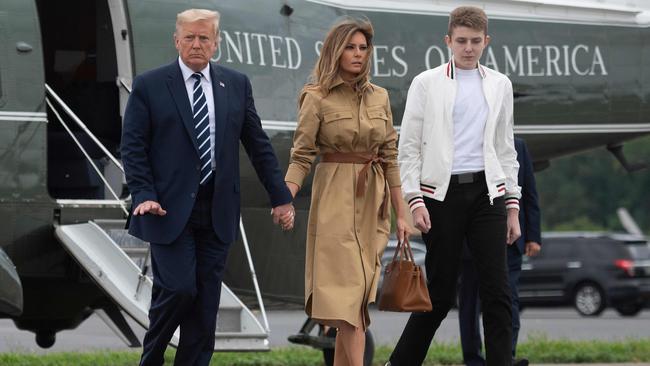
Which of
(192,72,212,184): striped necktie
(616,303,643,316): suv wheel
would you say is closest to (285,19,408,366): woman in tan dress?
(192,72,212,184): striped necktie

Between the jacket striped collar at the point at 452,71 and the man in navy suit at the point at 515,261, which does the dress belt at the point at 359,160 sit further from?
the man in navy suit at the point at 515,261

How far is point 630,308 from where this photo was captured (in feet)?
76.5

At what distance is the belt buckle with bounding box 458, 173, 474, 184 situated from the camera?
7.27 metres

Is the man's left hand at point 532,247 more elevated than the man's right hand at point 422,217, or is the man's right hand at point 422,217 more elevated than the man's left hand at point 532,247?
the man's right hand at point 422,217

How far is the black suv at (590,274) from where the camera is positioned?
75.8ft

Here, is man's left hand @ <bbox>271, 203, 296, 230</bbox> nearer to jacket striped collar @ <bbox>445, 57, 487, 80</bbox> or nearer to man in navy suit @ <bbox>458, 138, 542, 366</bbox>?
jacket striped collar @ <bbox>445, 57, 487, 80</bbox>

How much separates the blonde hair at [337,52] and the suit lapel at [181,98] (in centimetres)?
79

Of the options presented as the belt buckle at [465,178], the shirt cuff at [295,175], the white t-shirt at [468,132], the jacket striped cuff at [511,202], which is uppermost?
the white t-shirt at [468,132]

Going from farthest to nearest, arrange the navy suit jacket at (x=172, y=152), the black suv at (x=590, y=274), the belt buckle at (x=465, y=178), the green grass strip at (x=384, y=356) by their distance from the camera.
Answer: the black suv at (x=590, y=274) → the green grass strip at (x=384, y=356) → the belt buckle at (x=465, y=178) → the navy suit jacket at (x=172, y=152)

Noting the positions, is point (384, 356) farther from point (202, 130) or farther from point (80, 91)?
point (202, 130)

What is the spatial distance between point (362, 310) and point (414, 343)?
1.51 feet

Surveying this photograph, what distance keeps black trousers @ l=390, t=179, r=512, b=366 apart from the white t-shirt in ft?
0.31

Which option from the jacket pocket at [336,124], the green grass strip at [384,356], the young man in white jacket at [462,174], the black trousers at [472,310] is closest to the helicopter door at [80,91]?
the green grass strip at [384,356]

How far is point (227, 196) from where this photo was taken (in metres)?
6.70
